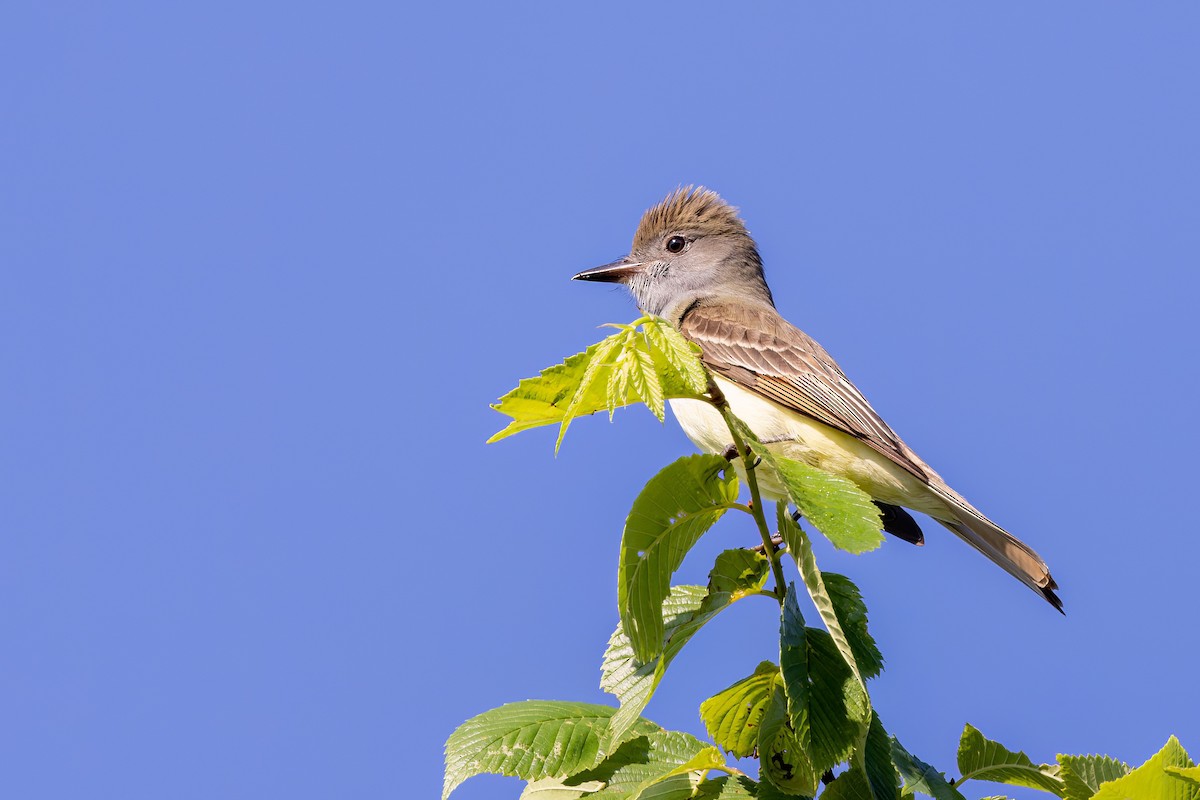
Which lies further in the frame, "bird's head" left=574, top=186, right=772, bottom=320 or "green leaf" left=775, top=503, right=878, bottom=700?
"bird's head" left=574, top=186, right=772, bottom=320

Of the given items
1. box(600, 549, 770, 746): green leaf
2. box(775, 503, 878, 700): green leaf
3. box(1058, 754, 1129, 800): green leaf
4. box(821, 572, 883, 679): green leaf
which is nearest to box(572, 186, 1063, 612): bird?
box(600, 549, 770, 746): green leaf

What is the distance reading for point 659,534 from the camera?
3.04 metres

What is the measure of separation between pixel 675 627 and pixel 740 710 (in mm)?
290

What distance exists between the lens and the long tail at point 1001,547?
19.8ft

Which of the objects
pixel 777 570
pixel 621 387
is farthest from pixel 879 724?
pixel 621 387

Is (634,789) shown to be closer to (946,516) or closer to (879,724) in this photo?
(879,724)

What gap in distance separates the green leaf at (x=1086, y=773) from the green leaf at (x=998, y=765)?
0.13 m

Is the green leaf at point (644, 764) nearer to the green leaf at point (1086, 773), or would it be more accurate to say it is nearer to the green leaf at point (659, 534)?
the green leaf at point (659, 534)

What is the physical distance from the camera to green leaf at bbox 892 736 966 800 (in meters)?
3.14

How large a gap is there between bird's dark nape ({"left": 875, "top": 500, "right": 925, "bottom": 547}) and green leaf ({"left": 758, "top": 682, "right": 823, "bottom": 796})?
3.84 m

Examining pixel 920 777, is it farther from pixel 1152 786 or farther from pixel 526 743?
pixel 526 743

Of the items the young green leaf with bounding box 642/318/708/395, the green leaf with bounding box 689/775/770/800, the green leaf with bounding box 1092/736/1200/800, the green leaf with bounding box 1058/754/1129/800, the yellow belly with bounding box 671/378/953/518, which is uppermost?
Result: the yellow belly with bounding box 671/378/953/518

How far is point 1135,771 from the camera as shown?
8.73 feet

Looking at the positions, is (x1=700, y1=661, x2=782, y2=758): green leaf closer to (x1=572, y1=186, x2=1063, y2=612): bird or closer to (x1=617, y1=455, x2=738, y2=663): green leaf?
(x1=617, y1=455, x2=738, y2=663): green leaf
